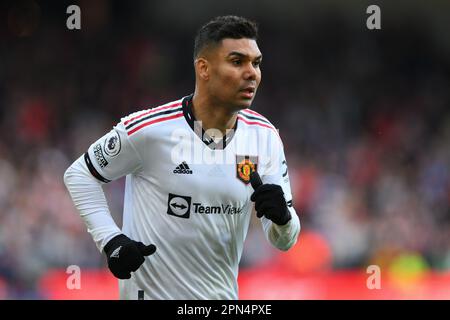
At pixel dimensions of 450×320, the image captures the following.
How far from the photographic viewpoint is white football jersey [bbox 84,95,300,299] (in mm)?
4309

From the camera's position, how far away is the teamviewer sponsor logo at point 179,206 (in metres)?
4.31

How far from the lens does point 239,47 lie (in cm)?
434

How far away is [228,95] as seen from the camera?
434cm

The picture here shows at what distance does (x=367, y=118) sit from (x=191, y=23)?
3.17 m

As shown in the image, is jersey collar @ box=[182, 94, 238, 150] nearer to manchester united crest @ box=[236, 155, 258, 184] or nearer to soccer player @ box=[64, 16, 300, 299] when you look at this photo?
soccer player @ box=[64, 16, 300, 299]

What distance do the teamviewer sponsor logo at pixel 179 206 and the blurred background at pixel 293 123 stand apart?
14.9 ft

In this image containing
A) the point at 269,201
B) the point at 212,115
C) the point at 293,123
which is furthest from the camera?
the point at 293,123

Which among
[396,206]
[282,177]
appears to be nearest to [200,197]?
[282,177]

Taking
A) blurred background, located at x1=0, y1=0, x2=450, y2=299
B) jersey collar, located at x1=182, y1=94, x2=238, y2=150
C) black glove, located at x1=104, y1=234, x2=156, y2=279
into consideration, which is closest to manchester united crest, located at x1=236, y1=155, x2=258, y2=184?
jersey collar, located at x1=182, y1=94, x2=238, y2=150

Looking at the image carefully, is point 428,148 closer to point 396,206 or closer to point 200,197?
point 396,206

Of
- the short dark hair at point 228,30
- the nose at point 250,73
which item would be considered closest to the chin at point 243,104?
the nose at point 250,73

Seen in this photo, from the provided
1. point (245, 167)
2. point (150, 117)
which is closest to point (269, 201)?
point (245, 167)

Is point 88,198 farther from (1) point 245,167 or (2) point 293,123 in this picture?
(2) point 293,123

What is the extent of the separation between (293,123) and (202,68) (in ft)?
25.3
